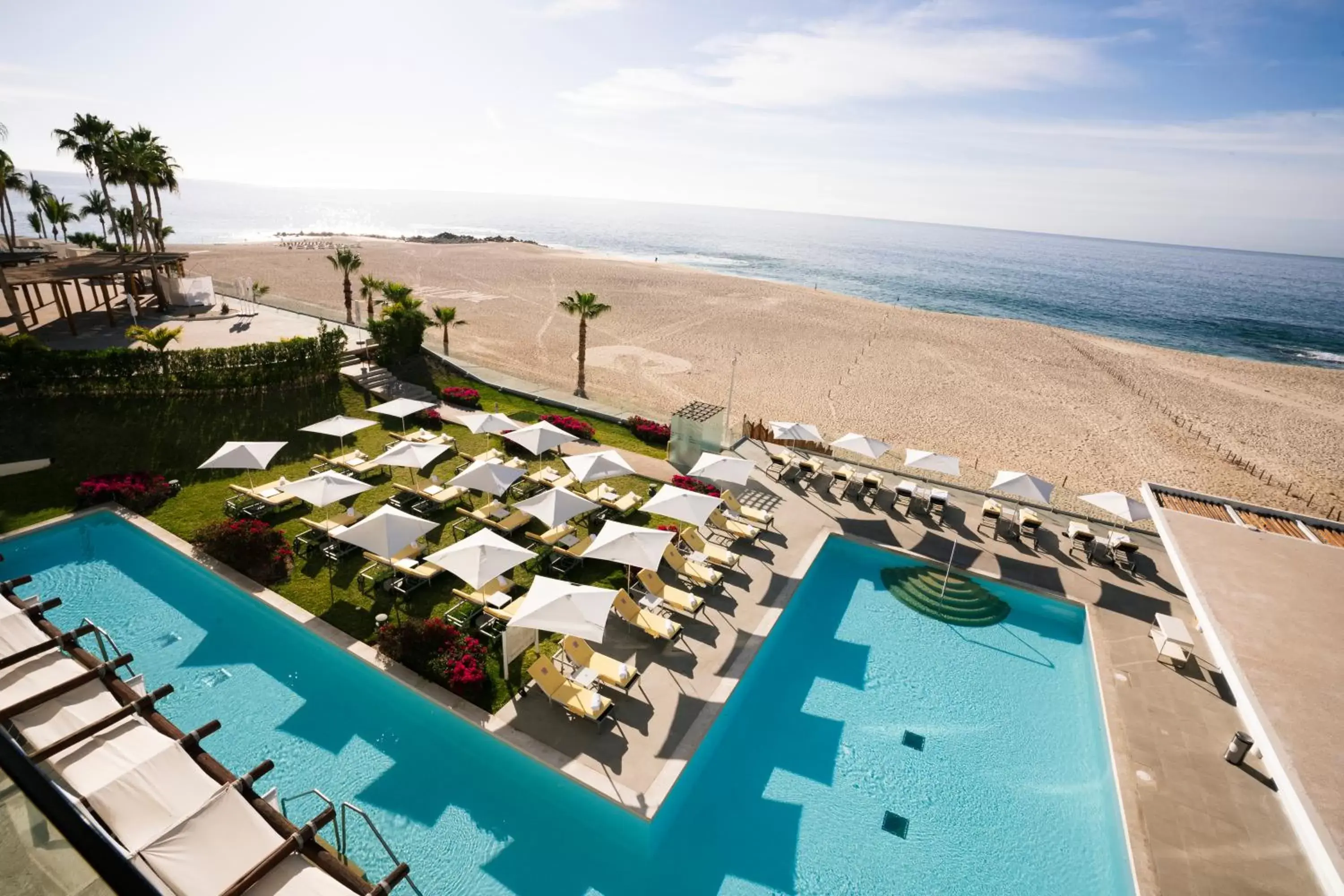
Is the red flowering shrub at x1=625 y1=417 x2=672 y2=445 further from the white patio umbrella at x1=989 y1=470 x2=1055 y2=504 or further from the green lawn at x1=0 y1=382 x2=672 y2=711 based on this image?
the white patio umbrella at x1=989 y1=470 x2=1055 y2=504

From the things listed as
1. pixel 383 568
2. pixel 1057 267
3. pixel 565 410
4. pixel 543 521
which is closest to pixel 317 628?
pixel 383 568

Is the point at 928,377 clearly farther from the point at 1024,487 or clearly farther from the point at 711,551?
the point at 711,551

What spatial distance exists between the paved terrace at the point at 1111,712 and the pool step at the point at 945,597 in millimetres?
734

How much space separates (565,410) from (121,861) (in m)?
23.8

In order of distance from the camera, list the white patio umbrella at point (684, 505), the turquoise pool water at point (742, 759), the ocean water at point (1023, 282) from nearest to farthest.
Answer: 1. the turquoise pool water at point (742, 759)
2. the white patio umbrella at point (684, 505)
3. the ocean water at point (1023, 282)

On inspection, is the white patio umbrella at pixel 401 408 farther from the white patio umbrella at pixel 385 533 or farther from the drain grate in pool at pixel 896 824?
the drain grate in pool at pixel 896 824

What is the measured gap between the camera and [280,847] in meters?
5.84

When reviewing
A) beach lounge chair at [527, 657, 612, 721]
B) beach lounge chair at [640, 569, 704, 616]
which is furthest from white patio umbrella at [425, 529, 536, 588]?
beach lounge chair at [640, 569, 704, 616]

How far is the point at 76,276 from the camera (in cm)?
2470

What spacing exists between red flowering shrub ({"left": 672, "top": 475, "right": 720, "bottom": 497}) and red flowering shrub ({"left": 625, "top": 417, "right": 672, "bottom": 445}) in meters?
3.44

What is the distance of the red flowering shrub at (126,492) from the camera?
16219 mm

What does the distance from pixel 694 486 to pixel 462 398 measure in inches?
433

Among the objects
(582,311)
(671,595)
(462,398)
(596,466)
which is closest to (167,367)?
(462,398)

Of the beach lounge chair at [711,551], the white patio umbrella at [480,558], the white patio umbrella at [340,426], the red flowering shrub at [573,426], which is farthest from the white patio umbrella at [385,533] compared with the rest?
the red flowering shrub at [573,426]
